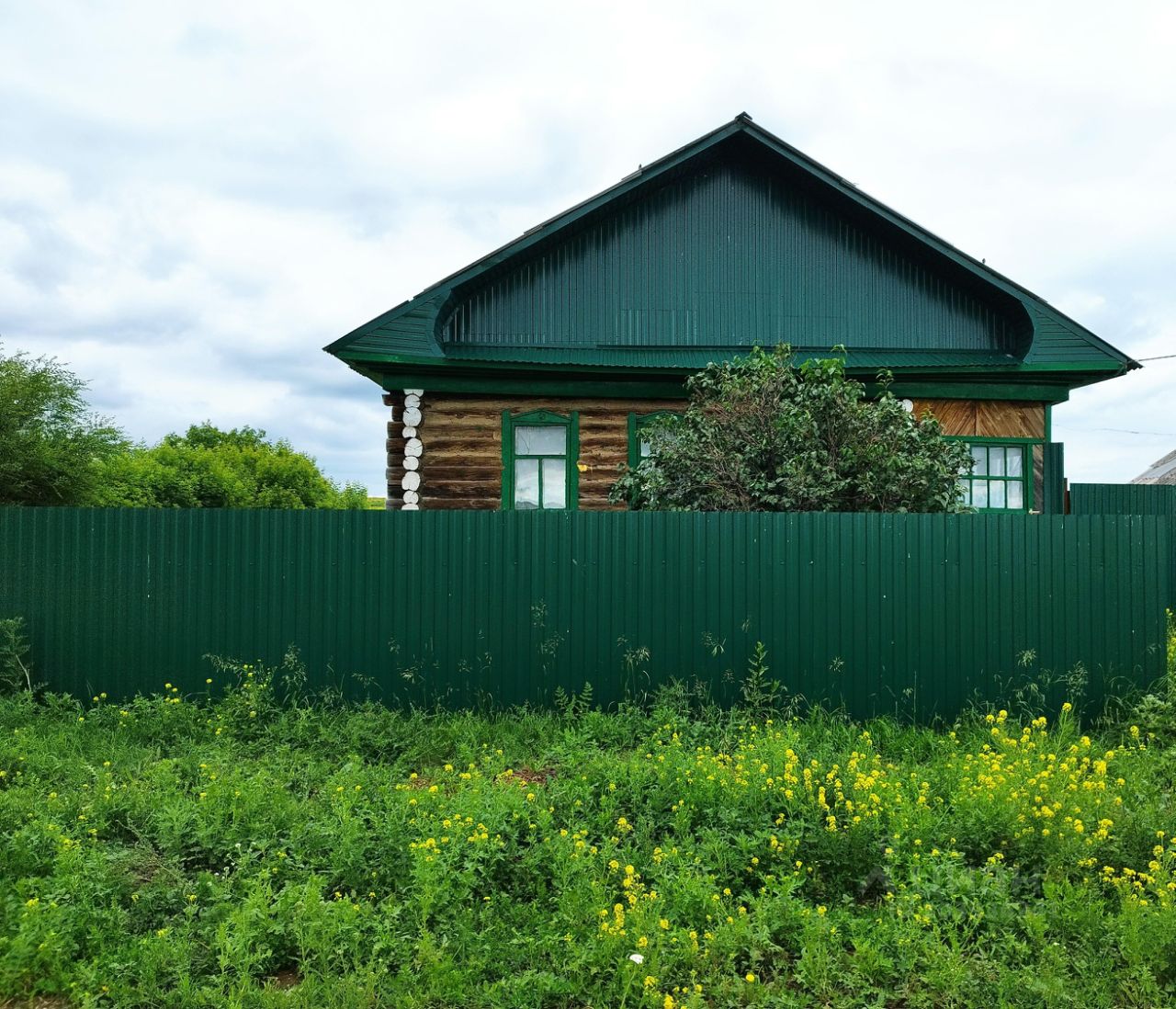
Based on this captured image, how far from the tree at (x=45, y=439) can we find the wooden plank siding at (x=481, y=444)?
6.87m

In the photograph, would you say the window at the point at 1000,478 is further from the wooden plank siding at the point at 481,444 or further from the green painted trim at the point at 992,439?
the wooden plank siding at the point at 481,444

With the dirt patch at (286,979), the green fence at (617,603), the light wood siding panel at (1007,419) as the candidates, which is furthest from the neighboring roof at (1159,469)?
the dirt patch at (286,979)

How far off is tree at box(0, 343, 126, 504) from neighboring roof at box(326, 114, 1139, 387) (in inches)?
262

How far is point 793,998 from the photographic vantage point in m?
3.29

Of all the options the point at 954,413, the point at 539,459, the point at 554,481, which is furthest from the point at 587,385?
the point at 954,413

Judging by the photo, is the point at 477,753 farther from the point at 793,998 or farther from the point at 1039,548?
the point at 1039,548

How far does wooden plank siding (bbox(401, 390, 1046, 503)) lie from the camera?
37.7 feet

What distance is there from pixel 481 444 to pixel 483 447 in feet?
0.16

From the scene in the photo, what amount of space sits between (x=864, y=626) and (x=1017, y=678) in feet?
4.72

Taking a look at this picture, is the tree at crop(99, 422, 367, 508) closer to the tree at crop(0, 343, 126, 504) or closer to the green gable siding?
the tree at crop(0, 343, 126, 504)

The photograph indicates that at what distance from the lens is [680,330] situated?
470 inches

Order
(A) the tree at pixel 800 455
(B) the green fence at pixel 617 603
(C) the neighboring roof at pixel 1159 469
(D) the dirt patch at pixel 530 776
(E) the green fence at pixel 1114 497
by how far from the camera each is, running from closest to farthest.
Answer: (D) the dirt patch at pixel 530 776, (B) the green fence at pixel 617 603, (A) the tree at pixel 800 455, (E) the green fence at pixel 1114 497, (C) the neighboring roof at pixel 1159 469

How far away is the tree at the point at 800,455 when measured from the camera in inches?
326

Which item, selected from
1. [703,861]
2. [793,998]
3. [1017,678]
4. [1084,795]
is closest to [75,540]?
[703,861]
